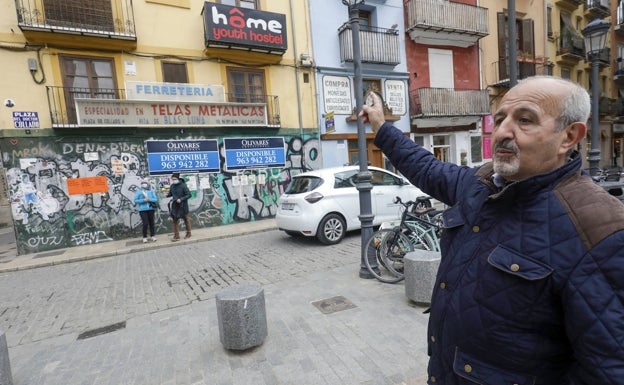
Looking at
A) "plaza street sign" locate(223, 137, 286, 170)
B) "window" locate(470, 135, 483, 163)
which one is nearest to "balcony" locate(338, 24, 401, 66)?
"plaza street sign" locate(223, 137, 286, 170)

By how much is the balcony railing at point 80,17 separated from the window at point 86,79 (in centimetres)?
85

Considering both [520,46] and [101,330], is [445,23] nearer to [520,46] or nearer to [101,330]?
[520,46]

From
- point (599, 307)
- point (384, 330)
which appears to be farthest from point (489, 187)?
point (384, 330)

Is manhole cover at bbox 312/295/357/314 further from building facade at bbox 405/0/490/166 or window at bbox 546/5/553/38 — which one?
window at bbox 546/5/553/38

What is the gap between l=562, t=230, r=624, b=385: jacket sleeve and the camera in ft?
3.25

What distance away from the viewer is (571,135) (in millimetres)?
1260

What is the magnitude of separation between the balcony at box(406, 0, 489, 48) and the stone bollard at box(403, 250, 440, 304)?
44.8 ft

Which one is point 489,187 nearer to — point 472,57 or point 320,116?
point 320,116

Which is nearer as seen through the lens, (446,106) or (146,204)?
(146,204)

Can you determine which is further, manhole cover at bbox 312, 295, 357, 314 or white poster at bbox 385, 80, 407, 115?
white poster at bbox 385, 80, 407, 115

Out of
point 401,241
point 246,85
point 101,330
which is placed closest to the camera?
point 101,330

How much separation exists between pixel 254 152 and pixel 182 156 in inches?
100

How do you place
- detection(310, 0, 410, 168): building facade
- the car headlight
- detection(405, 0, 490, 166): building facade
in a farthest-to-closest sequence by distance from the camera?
1. detection(405, 0, 490, 166): building facade
2. detection(310, 0, 410, 168): building facade
3. the car headlight

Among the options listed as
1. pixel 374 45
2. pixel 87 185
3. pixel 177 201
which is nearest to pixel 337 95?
pixel 374 45
